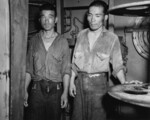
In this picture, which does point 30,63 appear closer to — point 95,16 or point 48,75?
point 48,75

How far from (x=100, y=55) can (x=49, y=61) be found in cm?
78

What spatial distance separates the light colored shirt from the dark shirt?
0.60ft

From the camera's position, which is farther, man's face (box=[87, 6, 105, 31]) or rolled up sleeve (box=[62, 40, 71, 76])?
rolled up sleeve (box=[62, 40, 71, 76])

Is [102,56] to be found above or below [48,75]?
above

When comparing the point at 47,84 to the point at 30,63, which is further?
the point at 30,63

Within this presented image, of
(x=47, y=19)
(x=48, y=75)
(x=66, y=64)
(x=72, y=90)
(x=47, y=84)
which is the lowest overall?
(x=72, y=90)

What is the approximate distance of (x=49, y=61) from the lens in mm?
3244

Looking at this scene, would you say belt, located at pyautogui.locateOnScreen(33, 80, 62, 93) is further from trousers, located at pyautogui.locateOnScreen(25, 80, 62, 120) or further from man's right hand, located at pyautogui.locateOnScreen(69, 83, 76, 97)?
man's right hand, located at pyautogui.locateOnScreen(69, 83, 76, 97)

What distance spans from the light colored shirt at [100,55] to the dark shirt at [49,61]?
0.60 feet

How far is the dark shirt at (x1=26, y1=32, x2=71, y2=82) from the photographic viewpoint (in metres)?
3.23

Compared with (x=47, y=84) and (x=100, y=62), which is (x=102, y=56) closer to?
(x=100, y=62)

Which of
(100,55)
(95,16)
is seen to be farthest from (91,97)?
(95,16)

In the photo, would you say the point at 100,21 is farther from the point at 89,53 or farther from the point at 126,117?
the point at 126,117

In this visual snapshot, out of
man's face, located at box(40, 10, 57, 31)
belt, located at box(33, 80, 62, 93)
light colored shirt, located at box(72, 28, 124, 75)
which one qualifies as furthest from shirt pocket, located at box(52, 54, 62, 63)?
man's face, located at box(40, 10, 57, 31)
